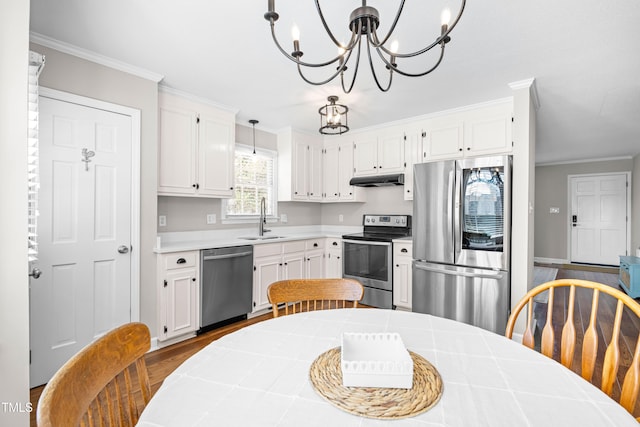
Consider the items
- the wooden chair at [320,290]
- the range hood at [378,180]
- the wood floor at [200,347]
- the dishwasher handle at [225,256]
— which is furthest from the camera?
the range hood at [378,180]

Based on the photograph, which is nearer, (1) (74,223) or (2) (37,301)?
(2) (37,301)

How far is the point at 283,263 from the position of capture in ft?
12.0

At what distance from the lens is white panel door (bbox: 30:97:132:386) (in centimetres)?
212

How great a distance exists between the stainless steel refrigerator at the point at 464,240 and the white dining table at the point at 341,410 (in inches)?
73.3

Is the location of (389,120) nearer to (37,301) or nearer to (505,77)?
(505,77)

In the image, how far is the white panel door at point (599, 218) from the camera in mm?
6320

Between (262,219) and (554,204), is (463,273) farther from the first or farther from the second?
(554,204)

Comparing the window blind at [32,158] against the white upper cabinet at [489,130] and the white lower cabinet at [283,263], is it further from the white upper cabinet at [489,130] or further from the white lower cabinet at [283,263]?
the white upper cabinet at [489,130]

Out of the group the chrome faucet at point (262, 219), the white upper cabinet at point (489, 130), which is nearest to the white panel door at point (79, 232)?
the chrome faucet at point (262, 219)

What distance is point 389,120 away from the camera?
3.84 metres

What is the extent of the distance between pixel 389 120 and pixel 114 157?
2.97 meters

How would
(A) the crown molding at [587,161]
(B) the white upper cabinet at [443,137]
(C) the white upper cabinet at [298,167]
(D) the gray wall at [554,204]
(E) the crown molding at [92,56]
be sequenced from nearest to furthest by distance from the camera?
(E) the crown molding at [92,56] → (B) the white upper cabinet at [443,137] → (C) the white upper cabinet at [298,167] → (A) the crown molding at [587,161] → (D) the gray wall at [554,204]

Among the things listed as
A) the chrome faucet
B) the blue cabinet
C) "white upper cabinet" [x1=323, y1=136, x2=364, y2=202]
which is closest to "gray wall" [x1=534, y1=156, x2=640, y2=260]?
the blue cabinet

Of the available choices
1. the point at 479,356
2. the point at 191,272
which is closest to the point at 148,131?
the point at 191,272
